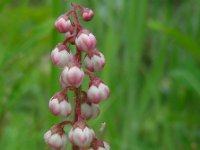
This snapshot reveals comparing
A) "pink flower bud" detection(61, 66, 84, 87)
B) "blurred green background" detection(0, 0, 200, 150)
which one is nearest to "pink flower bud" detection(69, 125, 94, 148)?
"pink flower bud" detection(61, 66, 84, 87)

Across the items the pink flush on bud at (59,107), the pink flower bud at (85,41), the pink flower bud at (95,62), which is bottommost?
the pink flush on bud at (59,107)

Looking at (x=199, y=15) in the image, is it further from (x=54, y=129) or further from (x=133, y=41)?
(x=54, y=129)

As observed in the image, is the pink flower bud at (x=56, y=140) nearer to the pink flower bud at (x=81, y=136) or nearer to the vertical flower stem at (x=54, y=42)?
the pink flower bud at (x=81, y=136)

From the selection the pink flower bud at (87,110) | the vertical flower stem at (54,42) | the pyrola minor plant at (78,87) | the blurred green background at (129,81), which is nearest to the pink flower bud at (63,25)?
the pyrola minor plant at (78,87)

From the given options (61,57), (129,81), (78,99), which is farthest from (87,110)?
(129,81)

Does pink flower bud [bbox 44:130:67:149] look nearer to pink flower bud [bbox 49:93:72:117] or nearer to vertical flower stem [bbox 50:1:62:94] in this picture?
pink flower bud [bbox 49:93:72:117]

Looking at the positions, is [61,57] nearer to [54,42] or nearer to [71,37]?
A: [71,37]

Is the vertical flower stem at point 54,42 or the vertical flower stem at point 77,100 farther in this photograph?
the vertical flower stem at point 54,42
